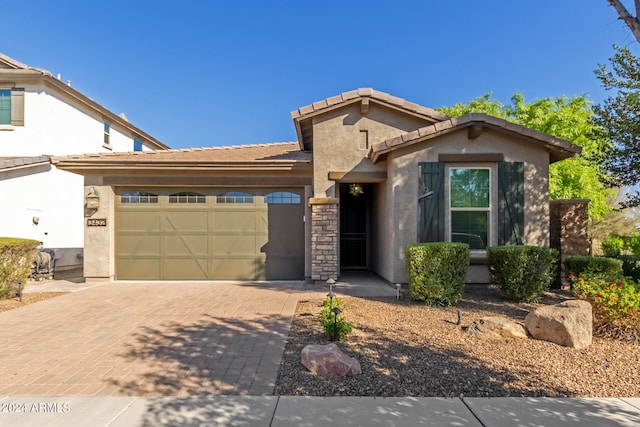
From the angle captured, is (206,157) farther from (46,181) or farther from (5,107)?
(5,107)

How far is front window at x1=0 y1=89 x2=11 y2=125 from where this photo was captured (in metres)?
12.4

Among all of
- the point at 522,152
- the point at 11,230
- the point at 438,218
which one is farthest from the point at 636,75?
the point at 11,230

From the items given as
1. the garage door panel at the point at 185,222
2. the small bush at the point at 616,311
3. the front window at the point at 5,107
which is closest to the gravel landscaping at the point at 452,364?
the small bush at the point at 616,311

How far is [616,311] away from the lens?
4.47 meters

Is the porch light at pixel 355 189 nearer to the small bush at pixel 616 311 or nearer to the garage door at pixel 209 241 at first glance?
the garage door at pixel 209 241

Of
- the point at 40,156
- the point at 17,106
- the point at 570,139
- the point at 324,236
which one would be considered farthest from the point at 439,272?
the point at 17,106

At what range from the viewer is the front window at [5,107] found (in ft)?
40.5

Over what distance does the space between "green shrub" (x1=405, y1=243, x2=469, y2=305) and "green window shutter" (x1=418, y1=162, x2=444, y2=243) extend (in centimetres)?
112

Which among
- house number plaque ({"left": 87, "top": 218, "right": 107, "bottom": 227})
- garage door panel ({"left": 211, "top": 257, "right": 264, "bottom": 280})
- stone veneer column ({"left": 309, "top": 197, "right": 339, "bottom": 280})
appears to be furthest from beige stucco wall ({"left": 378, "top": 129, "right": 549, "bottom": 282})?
house number plaque ({"left": 87, "top": 218, "right": 107, "bottom": 227})

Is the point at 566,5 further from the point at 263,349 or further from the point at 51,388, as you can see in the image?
the point at 51,388

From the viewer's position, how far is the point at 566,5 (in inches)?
280

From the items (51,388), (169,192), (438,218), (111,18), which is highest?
(111,18)

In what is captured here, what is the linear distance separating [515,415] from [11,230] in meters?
15.3

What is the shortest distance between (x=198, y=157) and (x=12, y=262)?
197 inches
